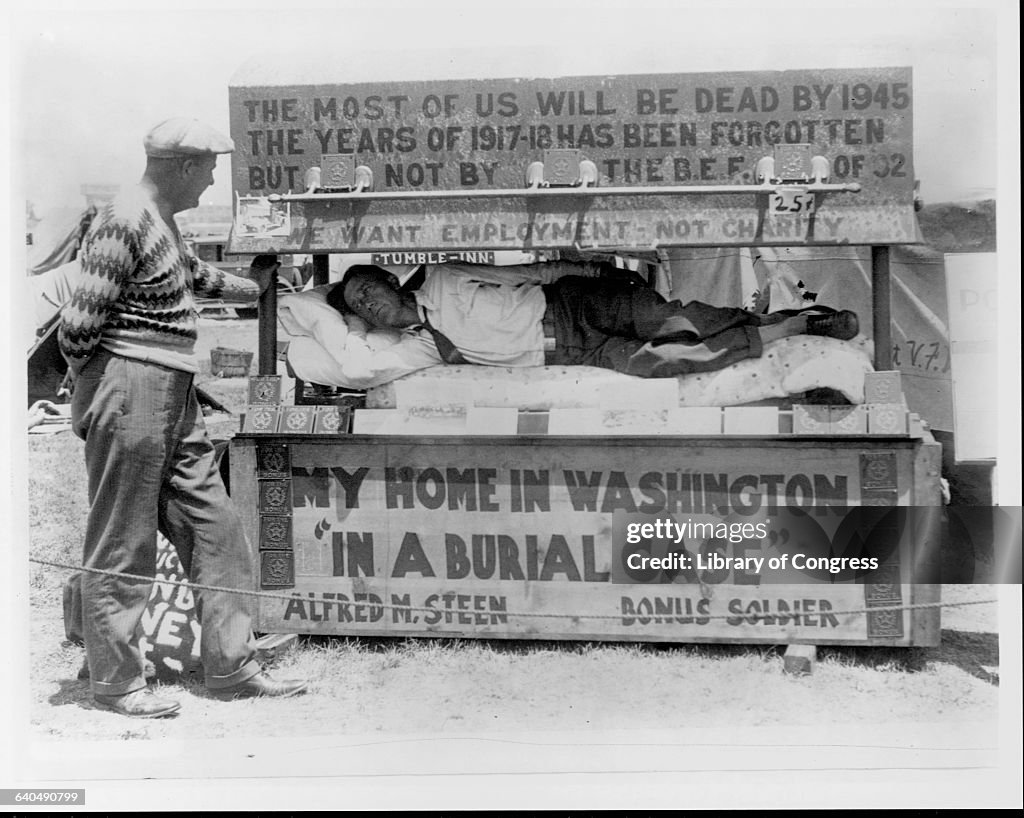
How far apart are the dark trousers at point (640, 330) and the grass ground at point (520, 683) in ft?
3.76

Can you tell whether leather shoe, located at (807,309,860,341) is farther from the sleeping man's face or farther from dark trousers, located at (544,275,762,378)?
the sleeping man's face

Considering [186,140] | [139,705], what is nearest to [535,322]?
[186,140]

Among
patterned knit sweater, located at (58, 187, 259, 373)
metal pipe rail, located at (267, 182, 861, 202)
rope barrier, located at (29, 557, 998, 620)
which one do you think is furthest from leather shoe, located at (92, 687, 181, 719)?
metal pipe rail, located at (267, 182, 861, 202)

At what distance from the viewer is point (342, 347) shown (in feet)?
14.9

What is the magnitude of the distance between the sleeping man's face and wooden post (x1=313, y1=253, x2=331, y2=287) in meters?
0.23

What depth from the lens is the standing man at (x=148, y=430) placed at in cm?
439

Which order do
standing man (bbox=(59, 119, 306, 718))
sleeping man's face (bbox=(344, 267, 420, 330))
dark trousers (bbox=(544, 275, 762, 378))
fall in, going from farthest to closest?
sleeping man's face (bbox=(344, 267, 420, 330))
dark trousers (bbox=(544, 275, 762, 378))
standing man (bbox=(59, 119, 306, 718))

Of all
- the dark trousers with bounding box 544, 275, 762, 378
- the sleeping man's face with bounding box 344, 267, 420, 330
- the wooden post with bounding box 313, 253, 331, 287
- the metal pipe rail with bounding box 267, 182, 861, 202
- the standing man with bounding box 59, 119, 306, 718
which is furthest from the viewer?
the wooden post with bounding box 313, 253, 331, 287

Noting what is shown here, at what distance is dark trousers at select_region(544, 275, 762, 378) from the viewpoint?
4492mm

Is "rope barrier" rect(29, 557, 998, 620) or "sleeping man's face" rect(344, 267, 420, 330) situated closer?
"rope barrier" rect(29, 557, 998, 620)

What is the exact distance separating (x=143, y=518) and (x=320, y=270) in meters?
1.26

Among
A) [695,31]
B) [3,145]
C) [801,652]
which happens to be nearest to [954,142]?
[695,31]

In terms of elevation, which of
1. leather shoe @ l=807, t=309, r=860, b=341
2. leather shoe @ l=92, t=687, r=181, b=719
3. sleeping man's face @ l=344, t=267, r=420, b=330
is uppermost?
sleeping man's face @ l=344, t=267, r=420, b=330

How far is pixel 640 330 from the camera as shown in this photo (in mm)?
4574
